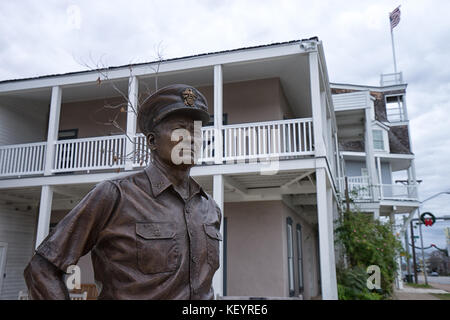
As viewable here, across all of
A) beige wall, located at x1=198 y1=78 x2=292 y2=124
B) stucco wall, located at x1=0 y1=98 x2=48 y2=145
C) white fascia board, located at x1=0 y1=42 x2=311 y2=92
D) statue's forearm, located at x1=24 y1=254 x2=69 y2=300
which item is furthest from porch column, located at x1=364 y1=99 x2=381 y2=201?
statue's forearm, located at x1=24 y1=254 x2=69 y2=300

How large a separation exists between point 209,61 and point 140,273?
32.3ft

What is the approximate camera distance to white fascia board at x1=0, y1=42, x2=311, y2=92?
10492 mm

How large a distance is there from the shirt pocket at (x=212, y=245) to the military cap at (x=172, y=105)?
519 millimetres

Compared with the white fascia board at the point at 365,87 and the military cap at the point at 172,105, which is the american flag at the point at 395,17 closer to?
the white fascia board at the point at 365,87

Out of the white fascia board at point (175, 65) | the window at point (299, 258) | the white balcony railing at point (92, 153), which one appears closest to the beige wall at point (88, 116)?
the white fascia board at point (175, 65)

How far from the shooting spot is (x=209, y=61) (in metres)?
11.0

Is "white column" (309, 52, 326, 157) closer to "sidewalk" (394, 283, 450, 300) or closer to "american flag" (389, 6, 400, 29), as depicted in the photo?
"sidewalk" (394, 283, 450, 300)

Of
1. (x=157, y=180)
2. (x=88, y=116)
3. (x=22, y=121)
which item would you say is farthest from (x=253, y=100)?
(x=157, y=180)

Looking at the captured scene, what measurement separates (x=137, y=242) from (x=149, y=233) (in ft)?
0.20

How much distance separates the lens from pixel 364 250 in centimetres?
1316

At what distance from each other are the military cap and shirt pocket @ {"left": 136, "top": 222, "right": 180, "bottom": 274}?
1.66 feet

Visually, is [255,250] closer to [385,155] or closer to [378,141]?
[385,155]
